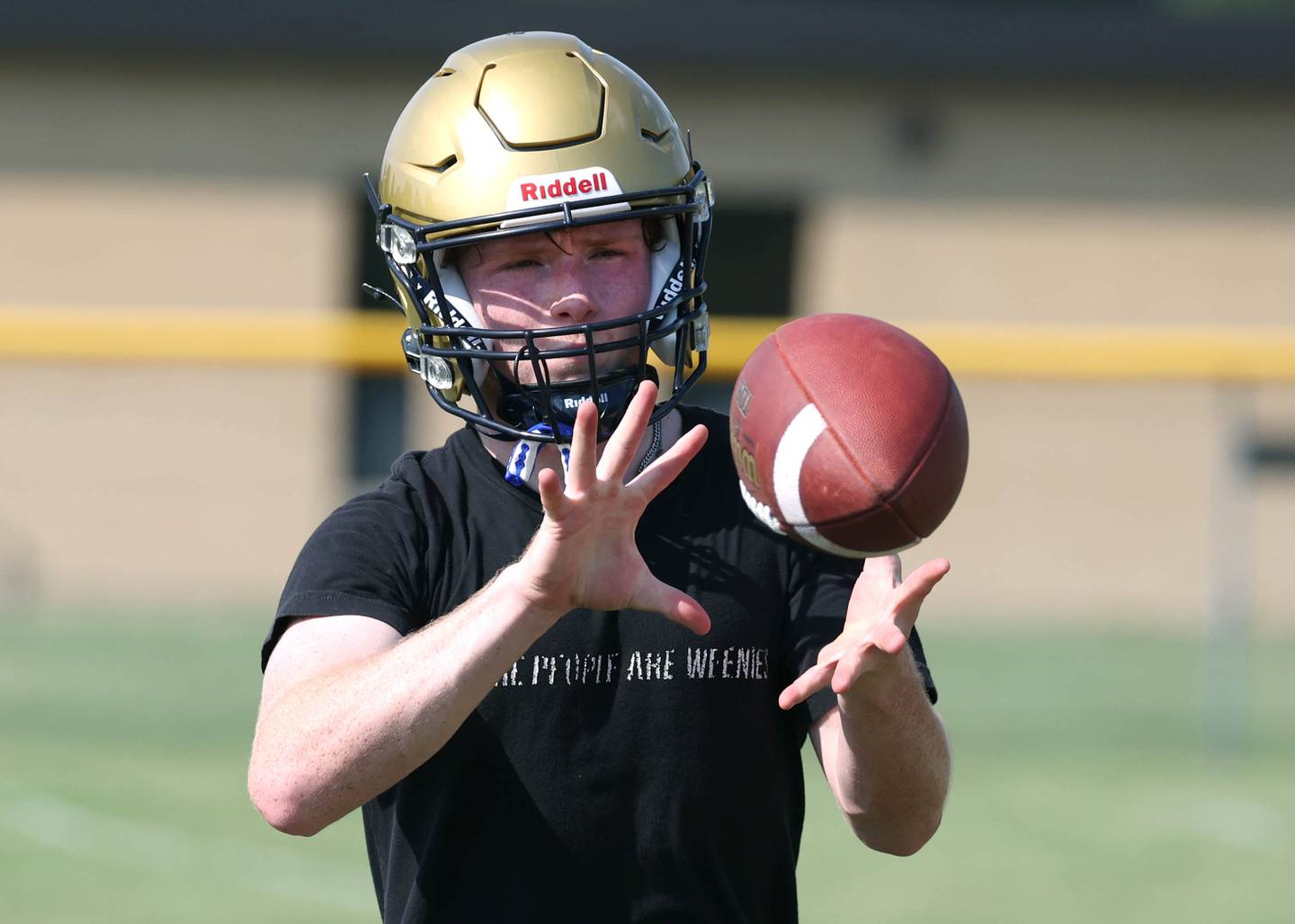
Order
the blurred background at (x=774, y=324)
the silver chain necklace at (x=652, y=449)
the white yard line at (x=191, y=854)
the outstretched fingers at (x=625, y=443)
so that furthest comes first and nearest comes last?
the blurred background at (x=774, y=324) < the white yard line at (x=191, y=854) < the silver chain necklace at (x=652, y=449) < the outstretched fingers at (x=625, y=443)

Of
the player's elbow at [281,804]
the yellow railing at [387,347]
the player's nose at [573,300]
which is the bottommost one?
the yellow railing at [387,347]

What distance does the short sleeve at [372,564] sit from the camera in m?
2.56

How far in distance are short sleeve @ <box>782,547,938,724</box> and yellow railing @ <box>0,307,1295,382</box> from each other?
5914 millimetres

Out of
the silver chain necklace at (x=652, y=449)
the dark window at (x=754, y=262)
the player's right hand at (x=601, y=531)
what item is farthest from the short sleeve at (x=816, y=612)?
the dark window at (x=754, y=262)

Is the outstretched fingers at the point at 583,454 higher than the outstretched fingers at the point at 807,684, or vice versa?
the outstretched fingers at the point at 583,454

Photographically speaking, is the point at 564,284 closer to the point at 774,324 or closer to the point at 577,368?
the point at 577,368

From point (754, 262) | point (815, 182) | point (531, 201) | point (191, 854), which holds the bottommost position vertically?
point (191, 854)

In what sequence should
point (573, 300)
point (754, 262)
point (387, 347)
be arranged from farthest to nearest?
point (754, 262)
point (387, 347)
point (573, 300)

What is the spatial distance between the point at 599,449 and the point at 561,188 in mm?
405

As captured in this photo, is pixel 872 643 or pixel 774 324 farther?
pixel 774 324

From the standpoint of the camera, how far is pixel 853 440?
2617 millimetres

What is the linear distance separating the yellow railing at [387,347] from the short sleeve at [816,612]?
5914 mm

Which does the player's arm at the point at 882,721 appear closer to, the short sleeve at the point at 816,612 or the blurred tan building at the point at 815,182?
the short sleeve at the point at 816,612

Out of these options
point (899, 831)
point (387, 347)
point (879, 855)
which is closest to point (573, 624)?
point (899, 831)
